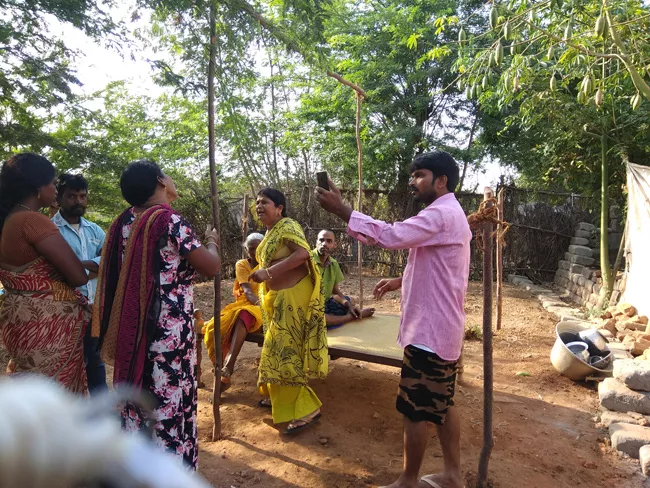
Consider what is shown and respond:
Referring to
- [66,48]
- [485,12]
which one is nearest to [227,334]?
[66,48]

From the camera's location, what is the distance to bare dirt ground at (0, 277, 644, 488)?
2873mm

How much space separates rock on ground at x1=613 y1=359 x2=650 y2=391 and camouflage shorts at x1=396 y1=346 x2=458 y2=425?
7.77ft

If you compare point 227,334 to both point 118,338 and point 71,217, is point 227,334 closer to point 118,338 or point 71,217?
point 71,217

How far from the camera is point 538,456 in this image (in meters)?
3.17

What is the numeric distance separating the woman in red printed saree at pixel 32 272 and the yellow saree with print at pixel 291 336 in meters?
1.32

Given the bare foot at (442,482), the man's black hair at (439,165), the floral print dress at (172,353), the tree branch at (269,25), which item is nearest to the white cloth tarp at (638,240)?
the bare foot at (442,482)

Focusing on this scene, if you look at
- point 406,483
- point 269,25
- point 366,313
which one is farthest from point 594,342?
point 269,25

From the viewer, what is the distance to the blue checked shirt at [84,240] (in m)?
2.99

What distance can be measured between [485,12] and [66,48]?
10.0m

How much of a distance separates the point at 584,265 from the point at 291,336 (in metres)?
8.09

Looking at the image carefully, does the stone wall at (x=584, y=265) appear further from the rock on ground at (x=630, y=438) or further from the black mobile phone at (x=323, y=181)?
the black mobile phone at (x=323, y=181)

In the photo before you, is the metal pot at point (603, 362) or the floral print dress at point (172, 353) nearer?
the floral print dress at point (172, 353)

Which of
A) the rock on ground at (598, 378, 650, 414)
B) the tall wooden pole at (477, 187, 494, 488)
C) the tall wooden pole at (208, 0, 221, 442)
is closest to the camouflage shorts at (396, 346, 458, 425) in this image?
the tall wooden pole at (477, 187, 494, 488)

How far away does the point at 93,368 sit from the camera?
2.87 metres
